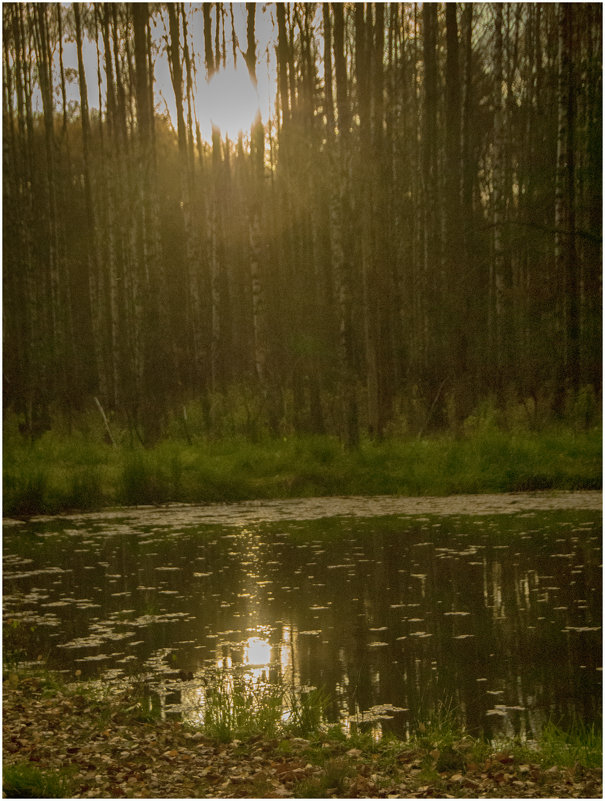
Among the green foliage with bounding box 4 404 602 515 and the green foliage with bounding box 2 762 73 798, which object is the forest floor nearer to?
the green foliage with bounding box 2 762 73 798

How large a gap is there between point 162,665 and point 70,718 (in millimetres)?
1135

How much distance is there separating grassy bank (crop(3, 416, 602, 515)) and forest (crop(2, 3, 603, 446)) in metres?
1.18

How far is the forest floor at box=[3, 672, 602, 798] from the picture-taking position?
4691mm

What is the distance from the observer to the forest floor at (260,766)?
4.69 metres

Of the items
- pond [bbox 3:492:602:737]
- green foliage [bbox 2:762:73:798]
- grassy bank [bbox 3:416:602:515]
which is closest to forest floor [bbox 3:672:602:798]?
green foliage [bbox 2:762:73:798]

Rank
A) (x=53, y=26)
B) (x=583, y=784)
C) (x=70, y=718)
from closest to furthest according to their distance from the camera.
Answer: (x=583, y=784)
(x=70, y=718)
(x=53, y=26)

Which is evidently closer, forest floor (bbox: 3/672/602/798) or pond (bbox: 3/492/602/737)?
forest floor (bbox: 3/672/602/798)

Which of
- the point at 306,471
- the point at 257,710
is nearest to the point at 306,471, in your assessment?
the point at 306,471

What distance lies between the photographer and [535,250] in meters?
15.7

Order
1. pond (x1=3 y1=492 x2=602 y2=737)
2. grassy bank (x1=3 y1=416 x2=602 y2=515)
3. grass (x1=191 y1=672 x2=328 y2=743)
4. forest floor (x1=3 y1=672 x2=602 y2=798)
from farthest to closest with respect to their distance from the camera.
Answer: grassy bank (x1=3 y1=416 x2=602 y2=515) < pond (x1=3 y1=492 x2=602 y2=737) < grass (x1=191 y1=672 x2=328 y2=743) < forest floor (x1=3 y1=672 x2=602 y2=798)

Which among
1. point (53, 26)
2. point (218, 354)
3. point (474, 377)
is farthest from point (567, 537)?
point (53, 26)

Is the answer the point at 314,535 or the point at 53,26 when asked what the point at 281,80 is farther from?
the point at 314,535

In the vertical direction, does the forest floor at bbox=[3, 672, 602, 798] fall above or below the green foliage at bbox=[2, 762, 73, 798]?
below

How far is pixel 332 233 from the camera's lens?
17250mm
